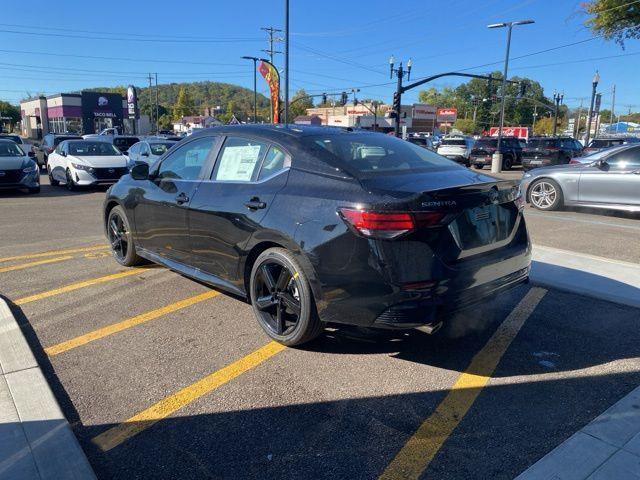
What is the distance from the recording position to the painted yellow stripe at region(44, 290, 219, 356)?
3781 mm

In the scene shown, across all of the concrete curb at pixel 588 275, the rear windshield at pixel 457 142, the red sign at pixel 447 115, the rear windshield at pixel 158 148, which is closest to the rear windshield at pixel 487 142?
the rear windshield at pixel 457 142

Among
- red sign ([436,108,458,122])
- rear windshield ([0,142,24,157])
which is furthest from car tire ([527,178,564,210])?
red sign ([436,108,458,122])

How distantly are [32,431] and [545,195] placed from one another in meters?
10.6

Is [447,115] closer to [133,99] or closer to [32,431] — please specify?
[133,99]

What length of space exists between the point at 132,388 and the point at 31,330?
1.46 meters

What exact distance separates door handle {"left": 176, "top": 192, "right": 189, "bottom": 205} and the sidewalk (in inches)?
132

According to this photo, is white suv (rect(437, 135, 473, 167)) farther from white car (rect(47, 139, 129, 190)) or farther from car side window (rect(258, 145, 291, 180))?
Answer: car side window (rect(258, 145, 291, 180))

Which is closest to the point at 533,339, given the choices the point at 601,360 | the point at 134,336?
the point at 601,360

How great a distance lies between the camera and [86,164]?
1452 centimetres

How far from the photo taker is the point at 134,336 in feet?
13.1

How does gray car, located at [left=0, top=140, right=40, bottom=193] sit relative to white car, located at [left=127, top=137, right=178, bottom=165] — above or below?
below

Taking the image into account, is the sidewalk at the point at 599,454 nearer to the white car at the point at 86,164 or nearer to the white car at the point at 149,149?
the white car at the point at 86,164

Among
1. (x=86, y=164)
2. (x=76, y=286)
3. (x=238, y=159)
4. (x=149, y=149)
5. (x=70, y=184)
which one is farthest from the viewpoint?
(x=149, y=149)

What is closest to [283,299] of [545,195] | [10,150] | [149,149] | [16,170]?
[545,195]
